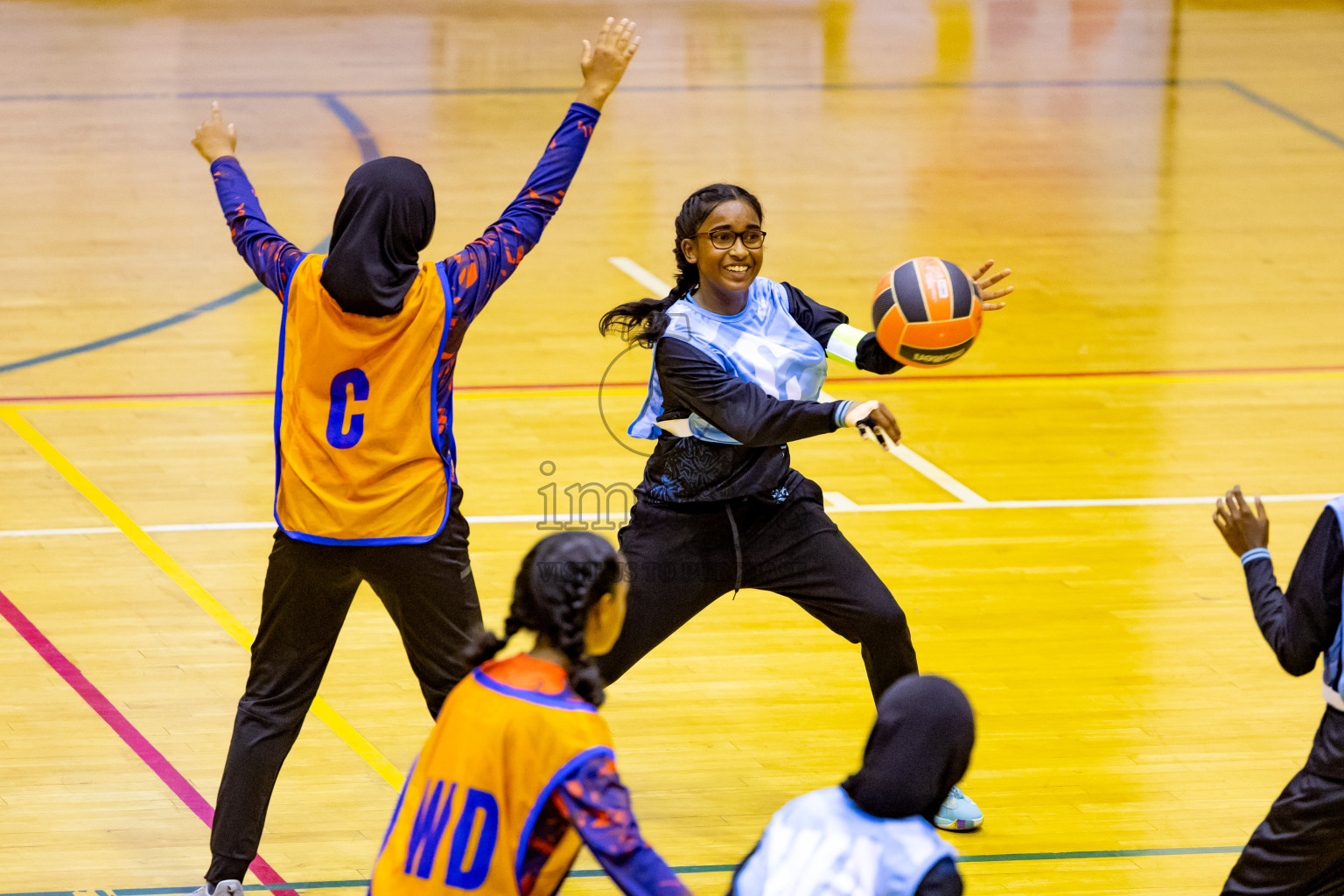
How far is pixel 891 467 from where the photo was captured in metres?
8.59

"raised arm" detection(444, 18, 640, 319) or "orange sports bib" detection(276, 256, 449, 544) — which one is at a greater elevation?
"raised arm" detection(444, 18, 640, 319)

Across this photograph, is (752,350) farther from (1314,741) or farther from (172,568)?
(172,568)

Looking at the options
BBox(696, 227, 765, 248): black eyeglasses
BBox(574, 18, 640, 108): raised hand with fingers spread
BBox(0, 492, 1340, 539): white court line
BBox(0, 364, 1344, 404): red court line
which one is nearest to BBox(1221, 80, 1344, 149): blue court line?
BBox(0, 364, 1344, 404): red court line

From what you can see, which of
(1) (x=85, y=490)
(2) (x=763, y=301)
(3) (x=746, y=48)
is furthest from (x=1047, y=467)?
(3) (x=746, y=48)

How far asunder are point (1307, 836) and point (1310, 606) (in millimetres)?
514

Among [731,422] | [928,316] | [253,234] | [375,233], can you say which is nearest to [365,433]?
[375,233]

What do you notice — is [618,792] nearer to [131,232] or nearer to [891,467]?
[891,467]

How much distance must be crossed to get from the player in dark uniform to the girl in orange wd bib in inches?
59.7

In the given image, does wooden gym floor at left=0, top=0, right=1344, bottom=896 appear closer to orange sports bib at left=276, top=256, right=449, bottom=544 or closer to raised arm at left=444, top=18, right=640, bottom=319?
orange sports bib at left=276, top=256, right=449, bottom=544

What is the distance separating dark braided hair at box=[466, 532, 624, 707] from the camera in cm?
331

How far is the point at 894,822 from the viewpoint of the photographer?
3078 mm

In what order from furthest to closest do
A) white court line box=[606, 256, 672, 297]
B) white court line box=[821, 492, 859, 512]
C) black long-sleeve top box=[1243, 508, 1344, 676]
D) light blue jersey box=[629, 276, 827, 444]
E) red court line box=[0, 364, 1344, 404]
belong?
white court line box=[606, 256, 672, 297] → red court line box=[0, 364, 1344, 404] → white court line box=[821, 492, 859, 512] → light blue jersey box=[629, 276, 827, 444] → black long-sleeve top box=[1243, 508, 1344, 676]

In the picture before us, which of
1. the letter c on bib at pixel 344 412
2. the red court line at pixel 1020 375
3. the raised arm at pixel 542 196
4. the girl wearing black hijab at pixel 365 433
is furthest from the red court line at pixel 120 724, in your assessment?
the red court line at pixel 1020 375

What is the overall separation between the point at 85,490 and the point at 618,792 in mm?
5560
